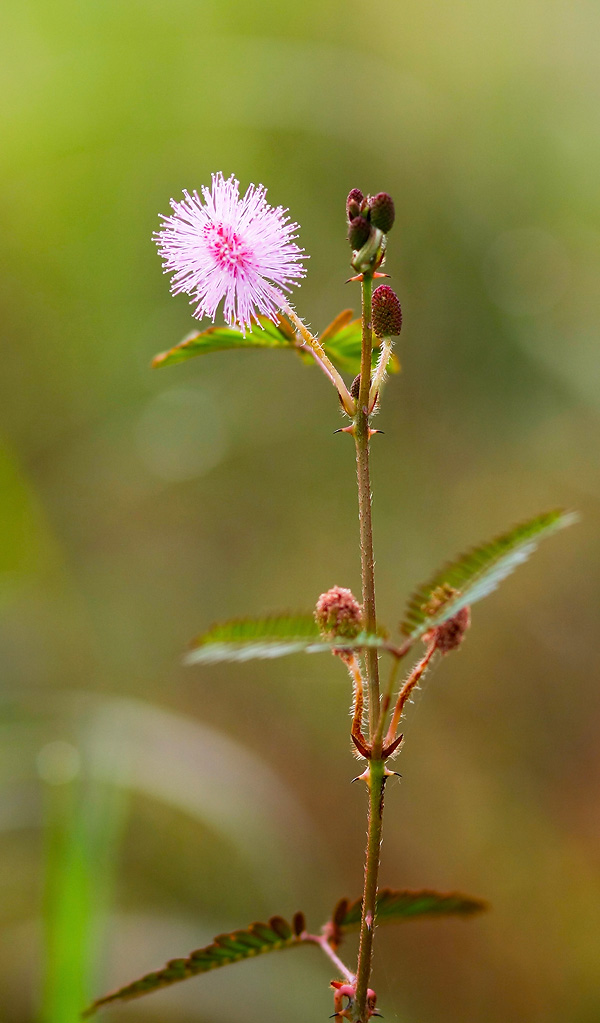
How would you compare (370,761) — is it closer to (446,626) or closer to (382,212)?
(446,626)

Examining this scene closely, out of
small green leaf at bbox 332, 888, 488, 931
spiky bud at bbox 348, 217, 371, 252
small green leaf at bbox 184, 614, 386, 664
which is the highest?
spiky bud at bbox 348, 217, 371, 252

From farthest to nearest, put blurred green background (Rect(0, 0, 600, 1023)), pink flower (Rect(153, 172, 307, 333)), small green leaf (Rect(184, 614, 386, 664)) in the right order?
1. blurred green background (Rect(0, 0, 600, 1023))
2. pink flower (Rect(153, 172, 307, 333))
3. small green leaf (Rect(184, 614, 386, 664))

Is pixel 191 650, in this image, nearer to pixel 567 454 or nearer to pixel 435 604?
pixel 435 604

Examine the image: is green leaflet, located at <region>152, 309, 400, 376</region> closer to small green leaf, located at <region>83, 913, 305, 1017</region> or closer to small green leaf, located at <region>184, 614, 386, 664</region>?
A: small green leaf, located at <region>184, 614, 386, 664</region>

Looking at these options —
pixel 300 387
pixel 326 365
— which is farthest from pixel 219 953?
pixel 300 387

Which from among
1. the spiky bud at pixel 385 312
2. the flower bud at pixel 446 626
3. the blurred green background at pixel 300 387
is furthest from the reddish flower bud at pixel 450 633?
the blurred green background at pixel 300 387

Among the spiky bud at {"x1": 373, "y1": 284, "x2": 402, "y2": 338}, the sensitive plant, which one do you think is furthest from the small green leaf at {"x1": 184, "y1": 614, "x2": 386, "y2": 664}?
the spiky bud at {"x1": 373, "y1": 284, "x2": 402, "y2": 338}

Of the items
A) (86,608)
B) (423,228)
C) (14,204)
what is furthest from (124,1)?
(86,608)

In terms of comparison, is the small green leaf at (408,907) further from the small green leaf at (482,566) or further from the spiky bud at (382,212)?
the spiky bud at (382,212)
